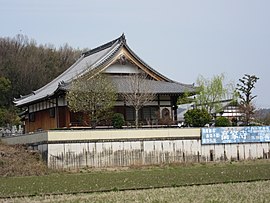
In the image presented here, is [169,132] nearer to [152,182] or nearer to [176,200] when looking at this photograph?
[152,182]

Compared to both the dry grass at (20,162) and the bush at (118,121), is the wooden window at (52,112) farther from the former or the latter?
the dry grass at (20,162)

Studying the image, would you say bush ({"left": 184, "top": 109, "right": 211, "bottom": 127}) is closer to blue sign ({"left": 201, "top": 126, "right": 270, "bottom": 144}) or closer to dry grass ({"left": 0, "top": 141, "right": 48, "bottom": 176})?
blue sign ({"left": 201, "top": 126, "right": 270, "bottom": 144})

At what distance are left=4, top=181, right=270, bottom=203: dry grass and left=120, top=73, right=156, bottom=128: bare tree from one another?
17.4m

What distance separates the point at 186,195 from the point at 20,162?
1334 cm

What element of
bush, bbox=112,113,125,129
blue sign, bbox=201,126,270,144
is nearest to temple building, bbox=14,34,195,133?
bush, bbox=112,113,125,129

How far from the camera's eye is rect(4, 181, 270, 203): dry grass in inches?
471

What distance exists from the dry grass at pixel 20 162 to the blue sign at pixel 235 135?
9587mm

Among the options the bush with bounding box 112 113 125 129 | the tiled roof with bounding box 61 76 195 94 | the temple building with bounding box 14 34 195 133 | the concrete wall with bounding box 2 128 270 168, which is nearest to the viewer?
the concrete wall with bounding box 2 128 270 168

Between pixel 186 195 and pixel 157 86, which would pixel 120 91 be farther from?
pixel 186 195

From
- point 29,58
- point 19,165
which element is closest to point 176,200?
point 19,165

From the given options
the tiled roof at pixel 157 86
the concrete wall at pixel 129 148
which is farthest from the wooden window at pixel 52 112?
the concrete wall at pixel 129 148

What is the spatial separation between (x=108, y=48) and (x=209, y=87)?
8.57 m

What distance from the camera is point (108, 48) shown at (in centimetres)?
3944

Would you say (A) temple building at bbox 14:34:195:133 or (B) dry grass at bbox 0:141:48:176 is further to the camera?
(A) temple building at bbox 14:34:195:133
